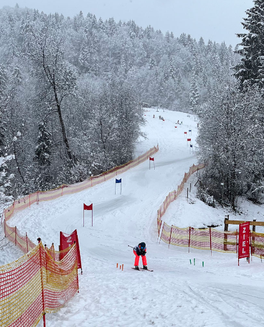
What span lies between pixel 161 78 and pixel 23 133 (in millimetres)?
100966

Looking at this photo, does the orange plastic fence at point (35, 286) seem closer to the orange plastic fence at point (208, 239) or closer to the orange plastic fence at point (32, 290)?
the orange plastic fence at point (32, 290)

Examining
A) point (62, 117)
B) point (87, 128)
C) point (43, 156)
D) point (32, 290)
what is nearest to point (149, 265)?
point (32, 290)

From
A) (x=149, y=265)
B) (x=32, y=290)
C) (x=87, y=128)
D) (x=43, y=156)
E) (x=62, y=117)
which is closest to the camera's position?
(x=32, y=290)

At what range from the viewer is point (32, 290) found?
6805 mm

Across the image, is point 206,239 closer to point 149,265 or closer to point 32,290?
point 149,265

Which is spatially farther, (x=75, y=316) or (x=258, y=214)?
(x=258, y=214)

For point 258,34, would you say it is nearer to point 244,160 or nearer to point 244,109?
point 244,109

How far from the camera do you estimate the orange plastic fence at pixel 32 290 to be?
19.8 ft

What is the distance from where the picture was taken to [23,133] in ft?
141

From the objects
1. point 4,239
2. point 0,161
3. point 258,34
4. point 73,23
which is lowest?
point 4,239

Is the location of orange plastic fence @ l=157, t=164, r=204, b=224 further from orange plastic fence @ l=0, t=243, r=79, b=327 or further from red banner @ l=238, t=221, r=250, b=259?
orange plastic fence @ l=0, t=243, r=79, b=327

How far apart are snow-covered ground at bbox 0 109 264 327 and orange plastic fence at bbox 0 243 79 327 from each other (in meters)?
0.38

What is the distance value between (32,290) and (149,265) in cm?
803

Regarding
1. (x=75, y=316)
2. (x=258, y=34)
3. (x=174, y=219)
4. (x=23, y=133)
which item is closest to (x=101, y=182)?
(x=174, y=219)
